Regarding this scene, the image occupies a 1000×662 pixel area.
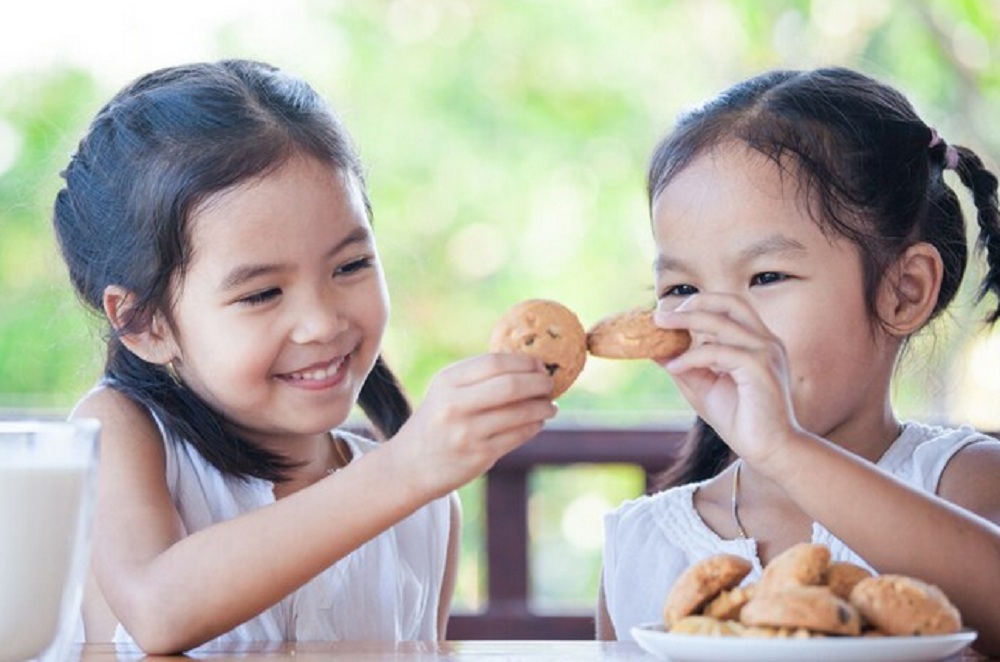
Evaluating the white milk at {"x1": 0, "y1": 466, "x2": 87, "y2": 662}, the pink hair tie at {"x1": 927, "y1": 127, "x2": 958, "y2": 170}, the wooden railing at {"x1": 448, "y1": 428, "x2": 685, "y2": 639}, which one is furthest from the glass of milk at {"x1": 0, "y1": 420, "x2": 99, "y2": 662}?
the wooden railing at {"x1": 448, "y1": 428, "x2": 685, "y2": 639}

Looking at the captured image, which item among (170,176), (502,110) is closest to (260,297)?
(170,176)

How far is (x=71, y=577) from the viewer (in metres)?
1.29

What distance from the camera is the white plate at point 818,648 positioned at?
1.17 metres

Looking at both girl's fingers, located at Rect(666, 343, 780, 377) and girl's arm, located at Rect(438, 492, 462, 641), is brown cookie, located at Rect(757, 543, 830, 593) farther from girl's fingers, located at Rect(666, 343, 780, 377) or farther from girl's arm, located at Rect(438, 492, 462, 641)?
girl's arm, located at Rect(438, 492, 462, 641)

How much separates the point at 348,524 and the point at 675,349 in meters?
0.34

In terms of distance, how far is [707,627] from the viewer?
4.08 ft

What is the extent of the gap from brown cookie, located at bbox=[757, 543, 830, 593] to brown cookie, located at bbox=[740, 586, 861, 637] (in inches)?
0.7

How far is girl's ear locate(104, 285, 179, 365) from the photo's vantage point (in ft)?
6.65

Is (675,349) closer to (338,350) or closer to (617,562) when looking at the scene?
(338,350)

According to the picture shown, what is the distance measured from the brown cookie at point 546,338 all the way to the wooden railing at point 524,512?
125 centimetres

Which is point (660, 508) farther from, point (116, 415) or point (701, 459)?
point (116, 415)

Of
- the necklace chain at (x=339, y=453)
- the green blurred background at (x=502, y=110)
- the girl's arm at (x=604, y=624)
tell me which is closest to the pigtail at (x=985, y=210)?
the girl's arm at (x=604, y=624)

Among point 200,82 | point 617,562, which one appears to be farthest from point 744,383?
point 200,82

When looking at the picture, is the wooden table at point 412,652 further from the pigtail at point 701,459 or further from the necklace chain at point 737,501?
the pigtail at point 701,459
